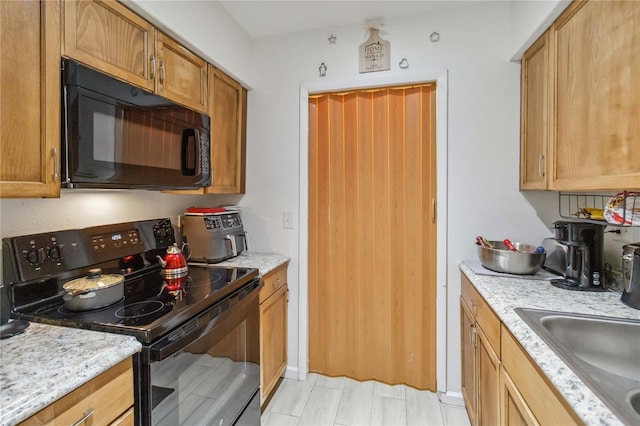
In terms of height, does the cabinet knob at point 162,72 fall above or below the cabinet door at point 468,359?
above

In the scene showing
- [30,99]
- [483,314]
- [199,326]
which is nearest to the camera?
[30,99]

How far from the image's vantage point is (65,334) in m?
0.97

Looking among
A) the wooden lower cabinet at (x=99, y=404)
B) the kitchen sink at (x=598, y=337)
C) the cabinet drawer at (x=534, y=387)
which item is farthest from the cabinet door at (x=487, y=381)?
the wooden lower cabinet at (x=99, y=404)

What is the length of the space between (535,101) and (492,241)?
2.58 feet

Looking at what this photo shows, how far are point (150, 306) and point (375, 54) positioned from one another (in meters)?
1.88

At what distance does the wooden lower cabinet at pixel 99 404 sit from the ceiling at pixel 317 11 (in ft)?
6.41

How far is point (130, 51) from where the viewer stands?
1343mm

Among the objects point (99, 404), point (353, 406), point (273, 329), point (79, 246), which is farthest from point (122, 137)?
point (353, 406)

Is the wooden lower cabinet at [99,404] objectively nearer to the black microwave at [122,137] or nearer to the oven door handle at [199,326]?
the oven door handle at [199,326]

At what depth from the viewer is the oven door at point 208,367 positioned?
999 mm

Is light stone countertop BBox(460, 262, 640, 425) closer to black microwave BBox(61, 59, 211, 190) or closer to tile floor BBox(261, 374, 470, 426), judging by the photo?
tile floor BBox(261, 374, 470, 426)

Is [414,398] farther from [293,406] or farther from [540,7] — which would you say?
[540,7]

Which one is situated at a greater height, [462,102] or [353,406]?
[462,102]

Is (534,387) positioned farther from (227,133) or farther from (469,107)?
(227,133)
